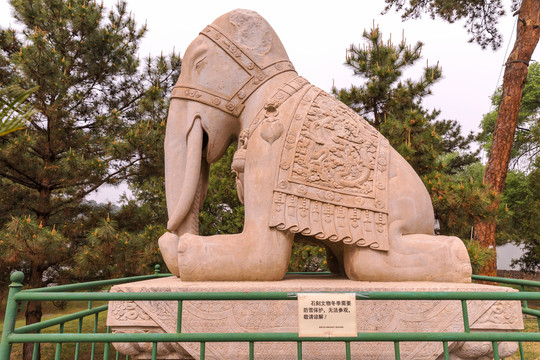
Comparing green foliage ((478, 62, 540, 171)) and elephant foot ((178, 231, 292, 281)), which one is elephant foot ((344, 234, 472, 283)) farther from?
green foliage ((478, 62, 540, 171))

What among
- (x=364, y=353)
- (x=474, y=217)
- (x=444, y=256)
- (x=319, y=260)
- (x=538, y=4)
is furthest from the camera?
(x=538, y=4)

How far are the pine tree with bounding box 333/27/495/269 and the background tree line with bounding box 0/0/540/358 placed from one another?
2 centimetres

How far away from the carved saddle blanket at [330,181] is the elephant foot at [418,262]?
10cm

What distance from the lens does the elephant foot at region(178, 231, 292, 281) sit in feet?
7.46

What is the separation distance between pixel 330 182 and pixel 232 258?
2.77 ft

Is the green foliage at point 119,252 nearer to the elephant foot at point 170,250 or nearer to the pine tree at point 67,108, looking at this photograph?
the pine tree at point 67,108

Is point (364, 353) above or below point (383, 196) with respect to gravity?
below

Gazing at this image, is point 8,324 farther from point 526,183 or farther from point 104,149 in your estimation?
point 526,183

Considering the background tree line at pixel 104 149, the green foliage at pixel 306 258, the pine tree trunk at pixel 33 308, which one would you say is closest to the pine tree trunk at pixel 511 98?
the background tree line at pixel 104 149

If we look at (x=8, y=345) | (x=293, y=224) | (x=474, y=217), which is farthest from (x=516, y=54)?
(x=8, y=345)

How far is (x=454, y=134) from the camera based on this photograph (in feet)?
36.5

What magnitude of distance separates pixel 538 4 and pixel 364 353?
8261 millimetres

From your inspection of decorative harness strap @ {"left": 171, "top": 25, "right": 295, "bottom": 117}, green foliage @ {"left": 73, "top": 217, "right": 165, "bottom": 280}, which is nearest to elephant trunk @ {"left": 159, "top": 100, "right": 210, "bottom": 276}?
decorative harness strap @ {"left": 171, "top": 25, "right": 295, "bottom": 117}

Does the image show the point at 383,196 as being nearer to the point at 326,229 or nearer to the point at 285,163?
the point at 326,229
